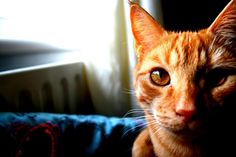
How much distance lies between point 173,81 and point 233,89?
144 mm

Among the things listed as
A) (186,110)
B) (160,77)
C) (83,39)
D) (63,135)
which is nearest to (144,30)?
(160,77)

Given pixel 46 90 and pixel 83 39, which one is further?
pixel 83 39

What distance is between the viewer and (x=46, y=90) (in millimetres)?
1123

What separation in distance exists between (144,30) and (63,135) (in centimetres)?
43

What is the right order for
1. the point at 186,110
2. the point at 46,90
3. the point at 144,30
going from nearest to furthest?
the point at 186,110 → the point at 144,30 → the point at 46,90

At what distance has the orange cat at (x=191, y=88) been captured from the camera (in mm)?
626

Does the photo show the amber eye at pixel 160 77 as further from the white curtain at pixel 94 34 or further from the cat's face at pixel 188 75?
Answer: the white curtain at pixel 94 34

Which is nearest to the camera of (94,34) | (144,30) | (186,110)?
(186,110)

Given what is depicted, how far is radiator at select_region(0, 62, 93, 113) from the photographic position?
3.04ft

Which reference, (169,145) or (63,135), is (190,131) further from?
(63,135)

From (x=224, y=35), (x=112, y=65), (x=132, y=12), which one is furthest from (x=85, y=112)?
(x=224, y=35)

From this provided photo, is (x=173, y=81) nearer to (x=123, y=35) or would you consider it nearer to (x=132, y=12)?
(x=132, y=12)

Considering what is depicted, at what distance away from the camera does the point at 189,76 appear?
0.67 m

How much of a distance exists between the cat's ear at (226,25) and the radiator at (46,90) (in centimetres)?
66
